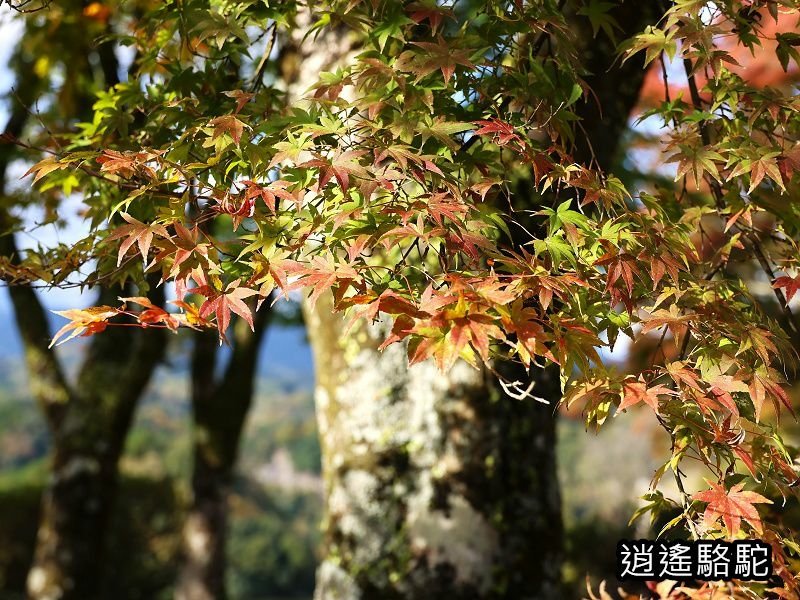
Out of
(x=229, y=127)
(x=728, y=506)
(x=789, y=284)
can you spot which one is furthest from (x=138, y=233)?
(x=789, y=284)

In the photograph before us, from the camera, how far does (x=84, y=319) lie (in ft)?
4.99

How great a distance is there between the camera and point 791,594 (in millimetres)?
Answer: 1579

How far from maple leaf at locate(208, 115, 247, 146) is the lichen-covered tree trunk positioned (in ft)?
3.72

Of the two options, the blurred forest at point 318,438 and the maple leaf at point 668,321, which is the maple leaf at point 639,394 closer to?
the maple leaf at point 668,321

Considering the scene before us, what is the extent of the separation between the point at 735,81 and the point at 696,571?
3.87 ft

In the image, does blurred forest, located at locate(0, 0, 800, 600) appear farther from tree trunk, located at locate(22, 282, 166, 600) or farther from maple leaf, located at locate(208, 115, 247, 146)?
maple leaf, located at locate(208, 115, 247, 146)

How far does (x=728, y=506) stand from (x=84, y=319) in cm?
139

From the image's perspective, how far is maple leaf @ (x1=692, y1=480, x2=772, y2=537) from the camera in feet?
5.10

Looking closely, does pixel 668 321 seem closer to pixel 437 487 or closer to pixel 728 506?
pixel 728 506

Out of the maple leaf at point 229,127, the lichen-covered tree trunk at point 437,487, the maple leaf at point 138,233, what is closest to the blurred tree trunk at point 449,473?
the lichen-covered tree trunk at point 437,487

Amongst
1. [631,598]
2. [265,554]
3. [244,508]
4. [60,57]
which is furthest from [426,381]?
[244,508]

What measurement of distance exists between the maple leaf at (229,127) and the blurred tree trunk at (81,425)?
291cm

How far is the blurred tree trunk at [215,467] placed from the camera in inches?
245

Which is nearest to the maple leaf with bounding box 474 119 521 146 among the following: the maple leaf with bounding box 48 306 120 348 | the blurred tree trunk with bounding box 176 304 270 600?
the maple leaf with bounding box 48 306 120 348
